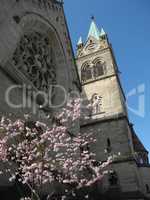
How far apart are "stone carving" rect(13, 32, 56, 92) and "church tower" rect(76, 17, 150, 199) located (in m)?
3.27

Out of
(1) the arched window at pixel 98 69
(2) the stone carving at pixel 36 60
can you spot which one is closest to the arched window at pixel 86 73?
(1) the arched window at pixel 98 69

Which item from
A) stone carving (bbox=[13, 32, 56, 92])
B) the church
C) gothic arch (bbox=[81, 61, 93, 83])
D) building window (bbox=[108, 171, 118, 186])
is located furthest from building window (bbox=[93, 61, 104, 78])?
stone carving (bbox=[13, 32, 56, 92])

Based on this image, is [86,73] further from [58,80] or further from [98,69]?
[58,80]

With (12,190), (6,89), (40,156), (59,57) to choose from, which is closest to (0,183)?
(12,190)

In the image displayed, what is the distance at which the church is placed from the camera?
12016 mm

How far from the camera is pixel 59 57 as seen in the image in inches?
731

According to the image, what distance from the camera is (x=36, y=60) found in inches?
605

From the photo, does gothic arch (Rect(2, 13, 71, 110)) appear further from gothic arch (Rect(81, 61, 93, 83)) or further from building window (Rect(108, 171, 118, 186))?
gothic arch (Rect(81, 61, 93, 83))

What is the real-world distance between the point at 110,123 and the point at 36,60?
10.4 meters

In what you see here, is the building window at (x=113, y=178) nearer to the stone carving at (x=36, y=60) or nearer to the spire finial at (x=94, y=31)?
the stone carving at (x=36, y=60)

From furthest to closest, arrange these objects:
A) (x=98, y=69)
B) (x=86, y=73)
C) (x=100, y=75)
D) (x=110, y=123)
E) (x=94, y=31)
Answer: (x=94, y=31), (x=86, y=73), (x=98, y=69), (x=100, y=75), (x=110, y=123)

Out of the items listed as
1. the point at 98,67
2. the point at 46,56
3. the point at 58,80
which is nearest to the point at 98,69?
the point at 98,67

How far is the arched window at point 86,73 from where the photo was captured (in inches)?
1183

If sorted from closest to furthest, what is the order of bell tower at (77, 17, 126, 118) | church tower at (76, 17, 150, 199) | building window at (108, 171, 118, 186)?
church tower at (76, 17, 150, 199) < building window at (108, 171, 118, 186) < bell tower at (77, 17, 126, 118)
